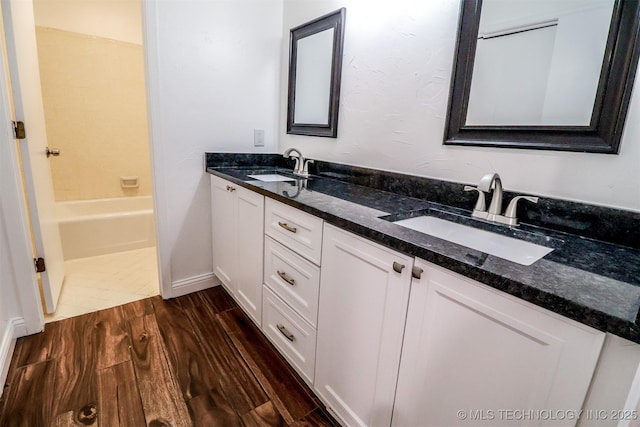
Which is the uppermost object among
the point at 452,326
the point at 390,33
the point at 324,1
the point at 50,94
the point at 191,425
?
the point at 324,1

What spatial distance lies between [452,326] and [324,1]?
Result: 1863 millimetres

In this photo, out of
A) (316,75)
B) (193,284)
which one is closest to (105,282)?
(193,284)

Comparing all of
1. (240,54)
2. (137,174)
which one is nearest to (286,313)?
(240,54)

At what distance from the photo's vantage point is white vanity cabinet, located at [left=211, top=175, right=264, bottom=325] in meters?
1.57

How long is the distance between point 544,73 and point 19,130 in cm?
226

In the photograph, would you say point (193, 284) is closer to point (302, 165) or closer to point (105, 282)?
point (105, 282)

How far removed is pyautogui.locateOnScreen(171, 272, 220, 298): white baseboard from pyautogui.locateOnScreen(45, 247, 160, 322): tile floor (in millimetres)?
158

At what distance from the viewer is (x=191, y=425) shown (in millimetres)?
1175

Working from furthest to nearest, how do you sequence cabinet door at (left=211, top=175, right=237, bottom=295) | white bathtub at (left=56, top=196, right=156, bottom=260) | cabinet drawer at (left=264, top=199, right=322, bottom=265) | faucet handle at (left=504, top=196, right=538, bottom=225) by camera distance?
white bathtub at (left=56, top=196, right=156, bottom=260) < cabinet door at (left=211, top=175, right=237, bottom=295) < cabinet drawer at (left=264, top=199, right=322, bottom=265) < faucet handle at (left=504, top=196, right=538, bottom=225)

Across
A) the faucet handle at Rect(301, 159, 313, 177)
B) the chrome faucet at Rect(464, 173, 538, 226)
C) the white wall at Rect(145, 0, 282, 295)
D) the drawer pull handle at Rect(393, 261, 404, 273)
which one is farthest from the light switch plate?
the drawer pull handle at Rect(393, 261, 404, 273)

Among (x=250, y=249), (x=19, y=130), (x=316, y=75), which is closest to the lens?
(x=19, y=130)

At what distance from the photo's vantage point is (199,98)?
6.25 feet

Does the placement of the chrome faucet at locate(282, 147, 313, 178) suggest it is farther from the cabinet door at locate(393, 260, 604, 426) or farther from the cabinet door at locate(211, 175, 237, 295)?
the cabinet door at locate(393, 260, 604, 426)

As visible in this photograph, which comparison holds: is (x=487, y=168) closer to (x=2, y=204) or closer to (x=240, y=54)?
(x=240, y=54)
